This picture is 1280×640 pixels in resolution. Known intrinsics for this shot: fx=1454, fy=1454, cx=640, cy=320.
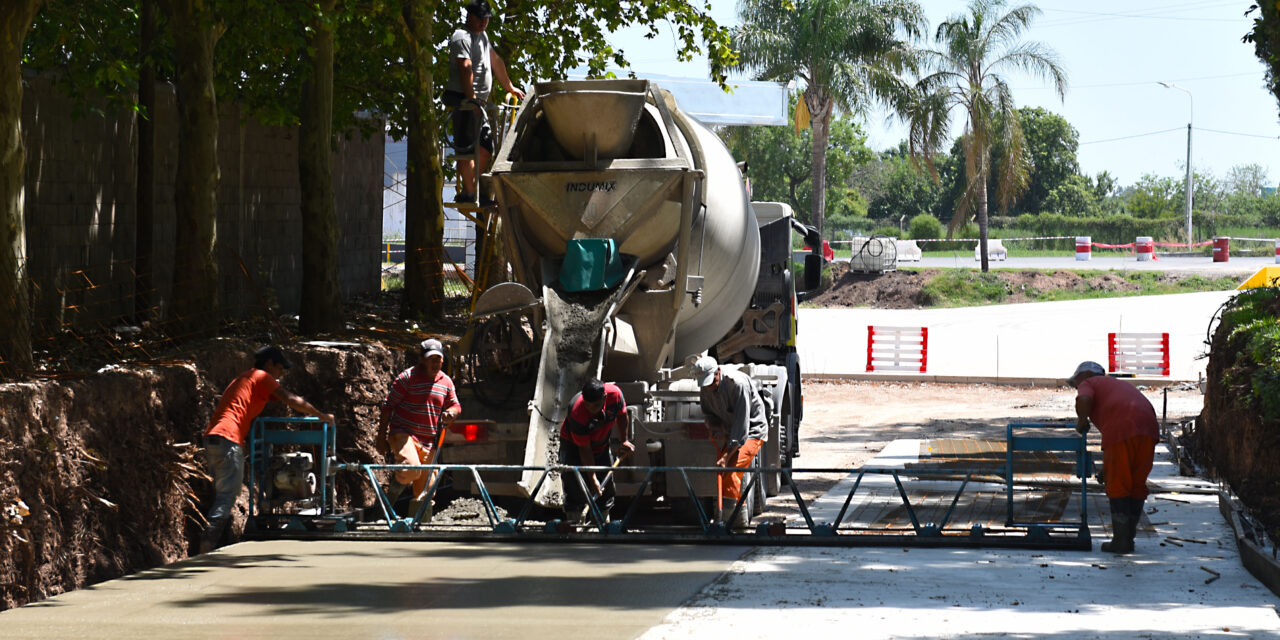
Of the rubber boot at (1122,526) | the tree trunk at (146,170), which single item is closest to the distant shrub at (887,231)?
the tree trunk at (146,170)

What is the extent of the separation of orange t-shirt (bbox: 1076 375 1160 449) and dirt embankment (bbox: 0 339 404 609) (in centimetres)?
700

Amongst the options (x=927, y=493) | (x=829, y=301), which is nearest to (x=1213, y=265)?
(x=829, y=301)

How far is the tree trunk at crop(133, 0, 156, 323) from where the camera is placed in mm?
15930

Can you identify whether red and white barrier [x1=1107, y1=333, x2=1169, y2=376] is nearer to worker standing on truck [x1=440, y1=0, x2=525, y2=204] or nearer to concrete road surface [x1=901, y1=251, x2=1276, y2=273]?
worker standing on truck [x1=440, y1=0, x2=525, y2=204]

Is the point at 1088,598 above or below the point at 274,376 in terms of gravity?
below

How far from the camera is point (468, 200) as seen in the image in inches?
523

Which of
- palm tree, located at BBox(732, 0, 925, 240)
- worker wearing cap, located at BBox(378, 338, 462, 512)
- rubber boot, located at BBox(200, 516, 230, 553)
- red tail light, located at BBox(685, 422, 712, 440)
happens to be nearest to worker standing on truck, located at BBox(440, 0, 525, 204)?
worker wearing cap, located at BBox(378, 338, 462, 512)

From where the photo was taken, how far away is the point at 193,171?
14.1 metres

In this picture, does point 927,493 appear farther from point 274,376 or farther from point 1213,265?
point 1213,265

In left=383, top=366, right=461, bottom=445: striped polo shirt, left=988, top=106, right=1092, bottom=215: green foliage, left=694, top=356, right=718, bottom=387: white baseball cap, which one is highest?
left=988, top=106, right=1092, bottom=215: green foliage

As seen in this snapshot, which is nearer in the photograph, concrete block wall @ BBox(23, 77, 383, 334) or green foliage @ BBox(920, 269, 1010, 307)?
concrete block wall @ BBox(23, 77, 383, 334)

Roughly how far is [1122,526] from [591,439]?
4.16 m

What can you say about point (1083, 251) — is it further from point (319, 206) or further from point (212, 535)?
point (212, 535)

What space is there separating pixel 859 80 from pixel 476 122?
38627 millimetres
